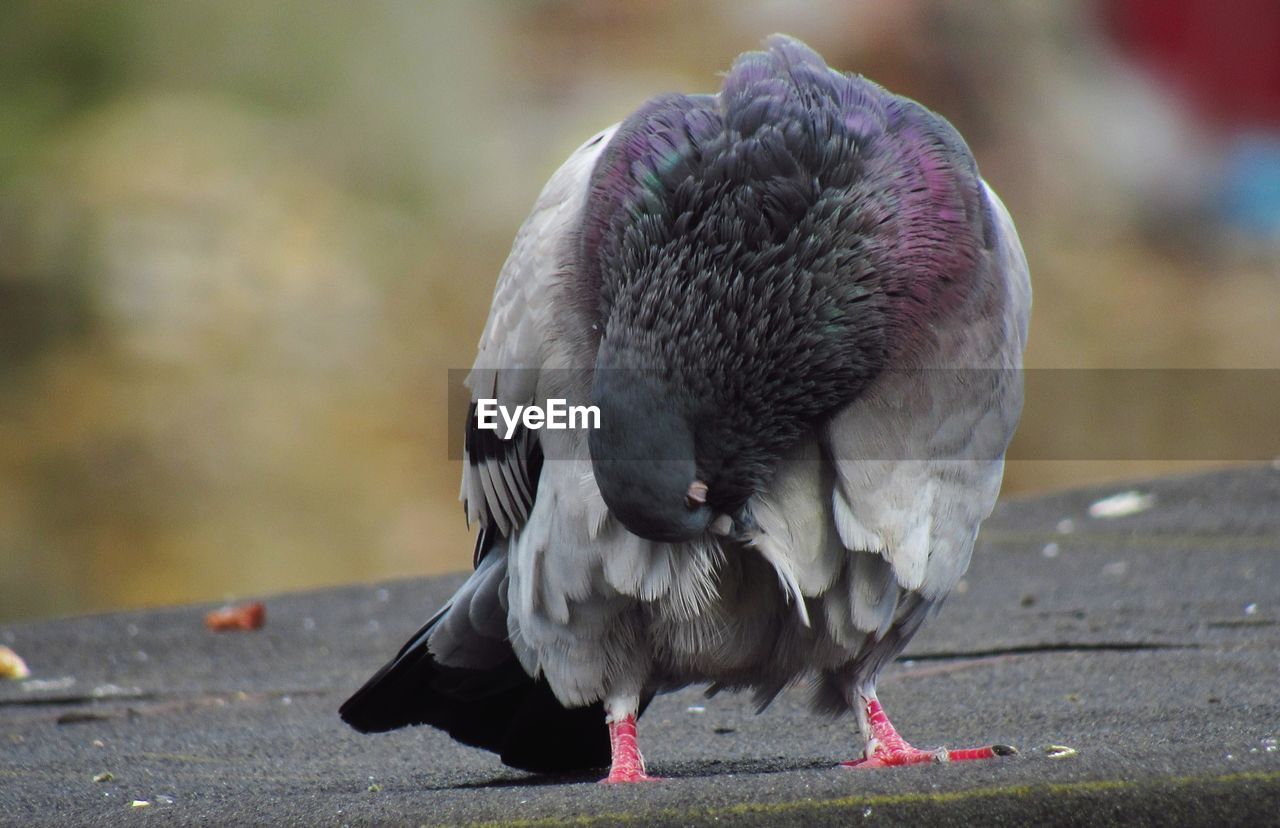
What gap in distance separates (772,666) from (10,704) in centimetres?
274

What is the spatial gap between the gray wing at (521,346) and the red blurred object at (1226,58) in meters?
10.4

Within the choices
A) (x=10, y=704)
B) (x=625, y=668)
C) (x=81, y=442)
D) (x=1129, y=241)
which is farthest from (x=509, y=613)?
(x=1129, y=241)

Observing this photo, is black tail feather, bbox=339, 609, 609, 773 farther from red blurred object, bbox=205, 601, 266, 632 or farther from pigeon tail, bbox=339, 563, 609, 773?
red blurred object, bbox=205, 601, 266, 632

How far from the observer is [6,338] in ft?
34.9

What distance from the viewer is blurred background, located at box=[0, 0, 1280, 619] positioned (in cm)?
1044

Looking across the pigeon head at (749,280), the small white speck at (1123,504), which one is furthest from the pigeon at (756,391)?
the small white speck at (1123,504)

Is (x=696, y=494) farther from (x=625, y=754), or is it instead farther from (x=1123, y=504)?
(x=1123, y=504)

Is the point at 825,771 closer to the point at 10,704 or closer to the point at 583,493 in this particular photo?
the point at 583,493

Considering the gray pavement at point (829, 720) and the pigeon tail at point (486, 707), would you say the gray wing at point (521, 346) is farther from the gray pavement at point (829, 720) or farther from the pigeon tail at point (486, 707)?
the gray pavement at point (829, 720)

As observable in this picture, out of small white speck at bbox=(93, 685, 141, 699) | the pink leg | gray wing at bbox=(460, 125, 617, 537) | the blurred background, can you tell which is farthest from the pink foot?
the blurred background

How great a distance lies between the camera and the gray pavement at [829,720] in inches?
98.7

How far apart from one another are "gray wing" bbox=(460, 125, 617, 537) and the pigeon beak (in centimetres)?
54

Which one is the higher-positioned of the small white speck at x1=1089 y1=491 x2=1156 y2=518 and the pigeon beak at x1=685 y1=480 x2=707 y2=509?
the pigeon beak at x1=685 y1=480 x2=707 y2=509

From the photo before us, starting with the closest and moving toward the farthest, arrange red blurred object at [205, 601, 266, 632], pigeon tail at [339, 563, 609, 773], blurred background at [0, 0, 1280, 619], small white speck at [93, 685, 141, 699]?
pigeon tail at [339, 563, 609, 773] → small white speck at [93, 685, 141, 699] → red blurred object at [205, 601, 266, 632] → blurred background at [0, 0, 1280, 619]
